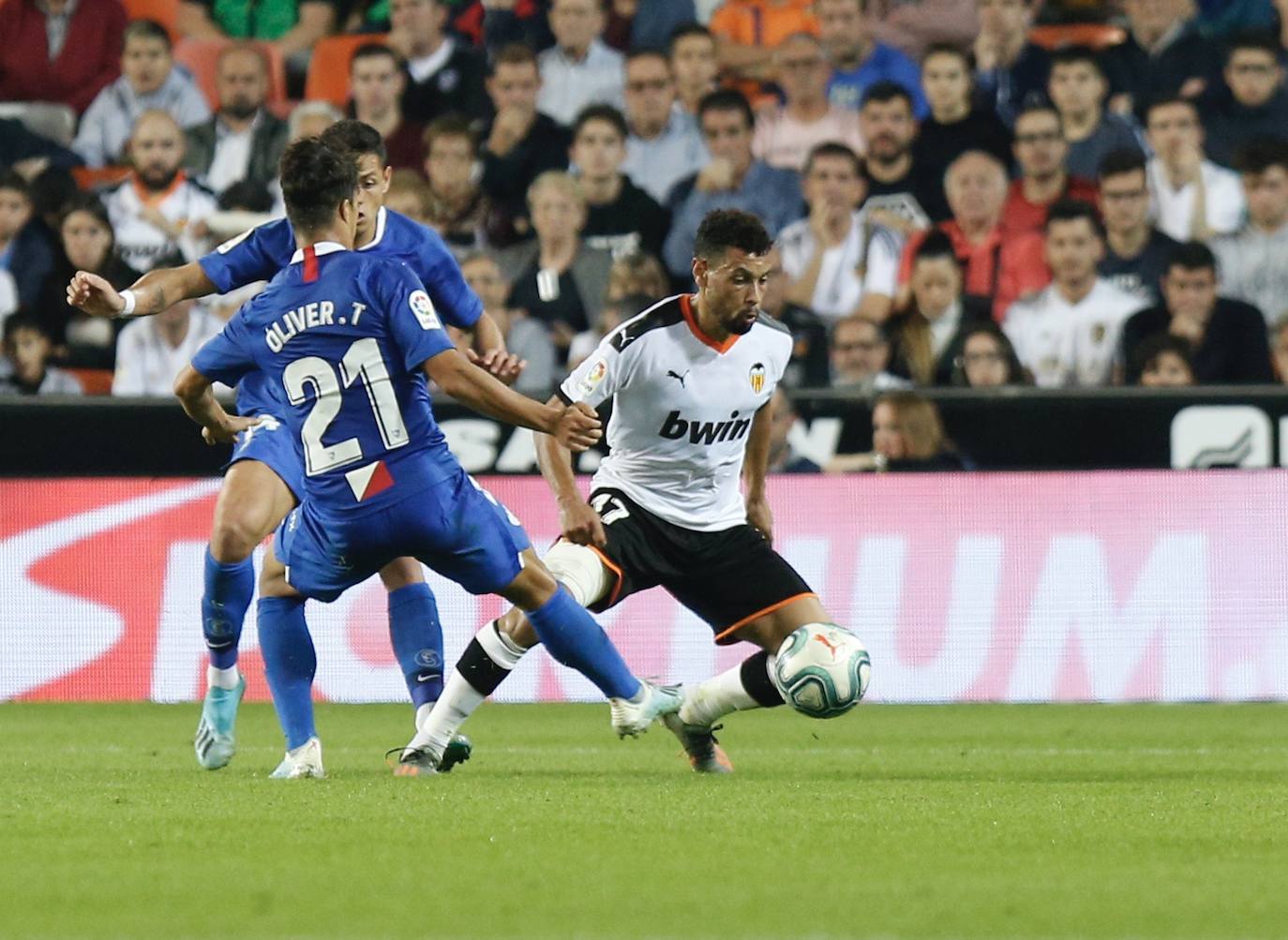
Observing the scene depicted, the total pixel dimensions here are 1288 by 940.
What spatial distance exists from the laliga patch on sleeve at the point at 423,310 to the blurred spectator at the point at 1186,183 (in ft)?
26.0

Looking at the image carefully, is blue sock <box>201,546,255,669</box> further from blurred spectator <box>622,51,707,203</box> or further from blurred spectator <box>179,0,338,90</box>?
blurred spectator <box>179,0,338,90</box>

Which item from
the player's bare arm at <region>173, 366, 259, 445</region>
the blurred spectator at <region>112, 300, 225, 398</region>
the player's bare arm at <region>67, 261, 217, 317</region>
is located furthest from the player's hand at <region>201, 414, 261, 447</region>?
the blurred spectator at <region>112, 300, 225, 398</region>

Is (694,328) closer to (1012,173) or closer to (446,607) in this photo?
(446,607)

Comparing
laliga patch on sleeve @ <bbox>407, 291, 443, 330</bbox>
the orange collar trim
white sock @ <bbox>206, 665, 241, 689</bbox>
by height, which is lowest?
white sock @ <bbox>206, 665, 241, 689</bbox>

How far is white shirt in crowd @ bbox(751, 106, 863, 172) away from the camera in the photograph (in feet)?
47.0

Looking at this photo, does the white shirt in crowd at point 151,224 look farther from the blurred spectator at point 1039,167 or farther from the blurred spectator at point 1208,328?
the blurred spectator at point 1208,328

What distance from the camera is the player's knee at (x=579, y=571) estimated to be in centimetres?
777

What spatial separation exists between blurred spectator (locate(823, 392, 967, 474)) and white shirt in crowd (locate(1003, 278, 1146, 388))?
1.45 meters

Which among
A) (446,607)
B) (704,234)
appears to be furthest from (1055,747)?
(446,607)

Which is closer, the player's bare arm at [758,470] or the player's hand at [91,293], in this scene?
the player's hand at [91,293]

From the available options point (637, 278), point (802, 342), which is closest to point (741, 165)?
point (637, 278)

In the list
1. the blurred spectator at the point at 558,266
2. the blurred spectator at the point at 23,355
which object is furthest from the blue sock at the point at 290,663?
the blurred spectator at the point at 23,355

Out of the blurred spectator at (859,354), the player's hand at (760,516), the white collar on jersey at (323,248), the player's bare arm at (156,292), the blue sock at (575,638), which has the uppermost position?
the white collar on jersey at (323,248)

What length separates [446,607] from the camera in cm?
1170
